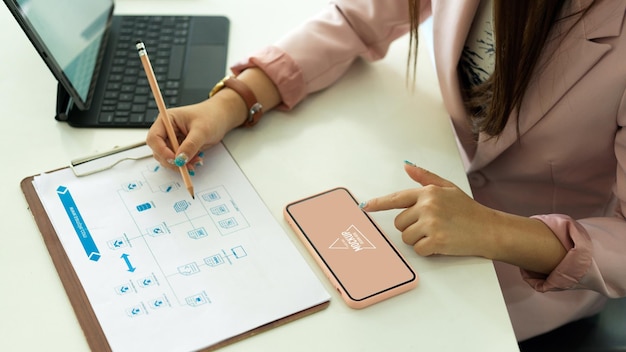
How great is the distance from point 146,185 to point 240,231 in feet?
0.45

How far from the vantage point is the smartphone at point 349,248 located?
0.72 m

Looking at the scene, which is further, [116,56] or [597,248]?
[116,56]

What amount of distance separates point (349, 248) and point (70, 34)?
490 millimetres

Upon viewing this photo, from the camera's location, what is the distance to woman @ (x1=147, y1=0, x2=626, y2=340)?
0.78 meters

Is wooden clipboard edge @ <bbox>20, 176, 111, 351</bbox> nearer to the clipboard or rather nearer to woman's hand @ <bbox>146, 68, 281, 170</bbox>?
the clipboard

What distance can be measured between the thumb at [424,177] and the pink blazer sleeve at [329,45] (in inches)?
8.1

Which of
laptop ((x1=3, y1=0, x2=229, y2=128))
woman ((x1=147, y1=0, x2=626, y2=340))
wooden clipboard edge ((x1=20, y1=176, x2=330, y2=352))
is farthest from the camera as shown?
laptop ((x1=3, y1=0, x2=229, y2=128))

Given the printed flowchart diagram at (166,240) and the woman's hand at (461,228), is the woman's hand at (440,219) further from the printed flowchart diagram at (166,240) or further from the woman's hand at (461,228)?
the printed flowchart diagram at (166,240)

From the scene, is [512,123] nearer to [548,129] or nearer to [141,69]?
[548,129]

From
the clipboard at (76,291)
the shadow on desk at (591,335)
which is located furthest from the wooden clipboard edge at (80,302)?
the shadow on desk at (591,335)

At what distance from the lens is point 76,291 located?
2.33ft

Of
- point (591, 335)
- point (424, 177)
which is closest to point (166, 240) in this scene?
point (424, 177)

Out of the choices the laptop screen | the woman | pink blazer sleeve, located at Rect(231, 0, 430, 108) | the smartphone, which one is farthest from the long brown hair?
the laptop screen

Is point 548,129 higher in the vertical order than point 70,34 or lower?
lower
